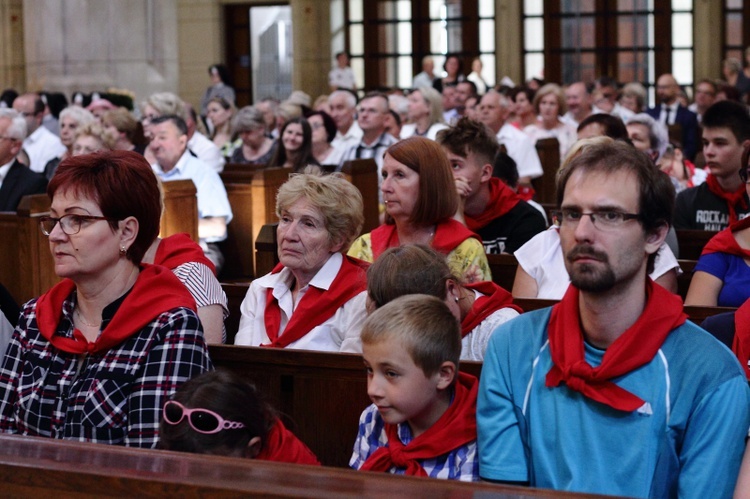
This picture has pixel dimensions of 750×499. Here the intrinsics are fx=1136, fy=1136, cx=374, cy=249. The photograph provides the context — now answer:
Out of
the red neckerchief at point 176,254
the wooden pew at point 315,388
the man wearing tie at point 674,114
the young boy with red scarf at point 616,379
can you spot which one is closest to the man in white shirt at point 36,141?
the red neckerchief at point 176,254

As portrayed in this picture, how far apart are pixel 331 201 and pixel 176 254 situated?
1.89 ft

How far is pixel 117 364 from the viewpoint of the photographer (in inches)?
Answer: 103

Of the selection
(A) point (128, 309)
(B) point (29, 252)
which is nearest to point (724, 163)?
(A) point (128, 309)

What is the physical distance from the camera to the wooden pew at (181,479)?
150cm

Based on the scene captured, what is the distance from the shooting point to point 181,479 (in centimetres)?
155

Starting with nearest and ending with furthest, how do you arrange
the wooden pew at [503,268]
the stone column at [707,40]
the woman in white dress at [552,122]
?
the wooden pew at [503,268] → the woman in white dress at [552,122] → the stone column at [707,40]

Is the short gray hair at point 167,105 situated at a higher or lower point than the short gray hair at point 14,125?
higher

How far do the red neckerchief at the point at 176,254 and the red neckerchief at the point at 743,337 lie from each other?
5.82ft

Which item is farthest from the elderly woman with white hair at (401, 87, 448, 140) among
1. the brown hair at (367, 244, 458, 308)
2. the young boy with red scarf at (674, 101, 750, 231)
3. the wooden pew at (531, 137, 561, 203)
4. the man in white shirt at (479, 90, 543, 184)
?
the brown hair at (367, 244, 458, 308)

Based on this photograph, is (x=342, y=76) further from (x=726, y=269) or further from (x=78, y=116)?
(x=726, y=269)

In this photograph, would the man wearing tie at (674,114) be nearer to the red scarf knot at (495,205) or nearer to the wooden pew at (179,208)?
the wooden pew at (179,208)

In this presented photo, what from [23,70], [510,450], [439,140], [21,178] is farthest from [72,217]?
[23,70]

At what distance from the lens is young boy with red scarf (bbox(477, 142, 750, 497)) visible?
212 centimetres

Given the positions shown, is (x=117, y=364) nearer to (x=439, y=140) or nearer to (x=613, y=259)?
(x=613, y=259)
